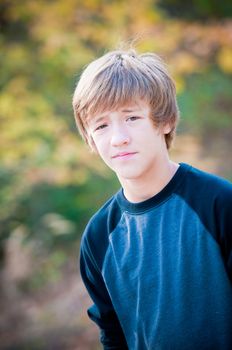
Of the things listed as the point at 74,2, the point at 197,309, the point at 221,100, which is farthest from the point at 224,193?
the point at 221,100

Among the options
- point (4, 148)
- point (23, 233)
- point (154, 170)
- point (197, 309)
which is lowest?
point (197, 309)

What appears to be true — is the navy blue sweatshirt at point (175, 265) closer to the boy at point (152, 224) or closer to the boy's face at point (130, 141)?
the boy at point (152, 224)

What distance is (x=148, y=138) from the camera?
2078 mm

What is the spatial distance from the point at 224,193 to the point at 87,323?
3.98m

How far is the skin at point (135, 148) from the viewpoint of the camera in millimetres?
2043

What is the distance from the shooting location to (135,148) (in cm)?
204

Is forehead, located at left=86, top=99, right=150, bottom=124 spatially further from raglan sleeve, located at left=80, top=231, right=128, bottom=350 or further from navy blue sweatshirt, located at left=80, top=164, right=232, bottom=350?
raglan sleeve, located at left=80, top=231, right=128, bottom=350

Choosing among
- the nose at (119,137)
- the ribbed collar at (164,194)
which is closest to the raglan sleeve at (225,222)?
the ribbed collar at (164,194)

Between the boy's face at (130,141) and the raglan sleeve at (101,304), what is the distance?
0.44 m

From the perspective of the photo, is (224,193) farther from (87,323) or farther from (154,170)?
(87,323)

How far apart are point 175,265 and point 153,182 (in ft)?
1.13

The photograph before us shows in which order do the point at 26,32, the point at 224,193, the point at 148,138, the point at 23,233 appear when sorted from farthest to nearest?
the point at 26,32 → the point at 23,233 → the point at 148,138 → the point at 224,193

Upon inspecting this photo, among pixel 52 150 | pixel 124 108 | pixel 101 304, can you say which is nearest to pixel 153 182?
pixel 124 108

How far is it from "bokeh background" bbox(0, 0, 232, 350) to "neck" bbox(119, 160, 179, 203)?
3375 mm
